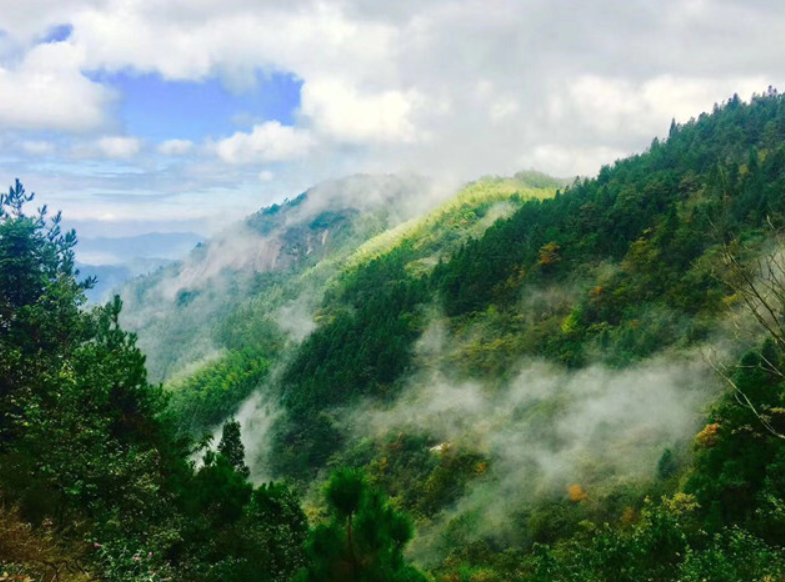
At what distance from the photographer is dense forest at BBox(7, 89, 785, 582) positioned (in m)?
12.4

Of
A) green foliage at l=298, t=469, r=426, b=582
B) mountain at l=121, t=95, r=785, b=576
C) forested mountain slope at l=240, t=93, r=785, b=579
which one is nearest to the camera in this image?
green foliage at l=298, t=469, r=426, b=582

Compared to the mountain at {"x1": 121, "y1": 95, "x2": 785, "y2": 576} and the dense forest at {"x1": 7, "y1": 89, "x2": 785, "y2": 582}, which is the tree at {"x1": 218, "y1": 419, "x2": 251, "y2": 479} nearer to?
the dense forest at {"x1": 7, "y1": 89, "x2": 785, "y2": 582}

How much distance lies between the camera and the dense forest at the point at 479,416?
12.4 meters

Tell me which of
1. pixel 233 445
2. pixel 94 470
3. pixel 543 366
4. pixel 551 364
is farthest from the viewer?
pixel 543 366

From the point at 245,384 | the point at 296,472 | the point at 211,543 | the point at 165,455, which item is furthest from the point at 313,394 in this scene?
the point at 211,543

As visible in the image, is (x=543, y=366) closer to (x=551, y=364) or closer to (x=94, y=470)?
(x=551, y=364)

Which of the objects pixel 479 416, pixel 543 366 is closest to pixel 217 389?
pixel 479 416

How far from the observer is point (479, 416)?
182ft

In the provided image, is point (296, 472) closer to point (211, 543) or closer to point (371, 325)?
point (371, 325)

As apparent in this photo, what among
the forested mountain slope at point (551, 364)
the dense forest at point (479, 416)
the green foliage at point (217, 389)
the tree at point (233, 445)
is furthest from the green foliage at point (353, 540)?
the green foliage at point (217, 389)

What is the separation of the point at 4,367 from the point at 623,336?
4640 centimetres

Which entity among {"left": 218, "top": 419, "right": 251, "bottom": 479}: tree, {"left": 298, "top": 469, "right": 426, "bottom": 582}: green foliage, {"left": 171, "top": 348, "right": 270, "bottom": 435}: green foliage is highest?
{"left": 171, "top": 348, "right": 270, "bottom": 435}: green foliage

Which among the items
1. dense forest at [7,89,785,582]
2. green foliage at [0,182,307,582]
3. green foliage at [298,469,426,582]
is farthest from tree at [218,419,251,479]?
green foliage at [298,469,426,582]

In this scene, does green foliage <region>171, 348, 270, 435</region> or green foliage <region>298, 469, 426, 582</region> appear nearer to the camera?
green foliage <region>298, 469, 426, 582</region>
